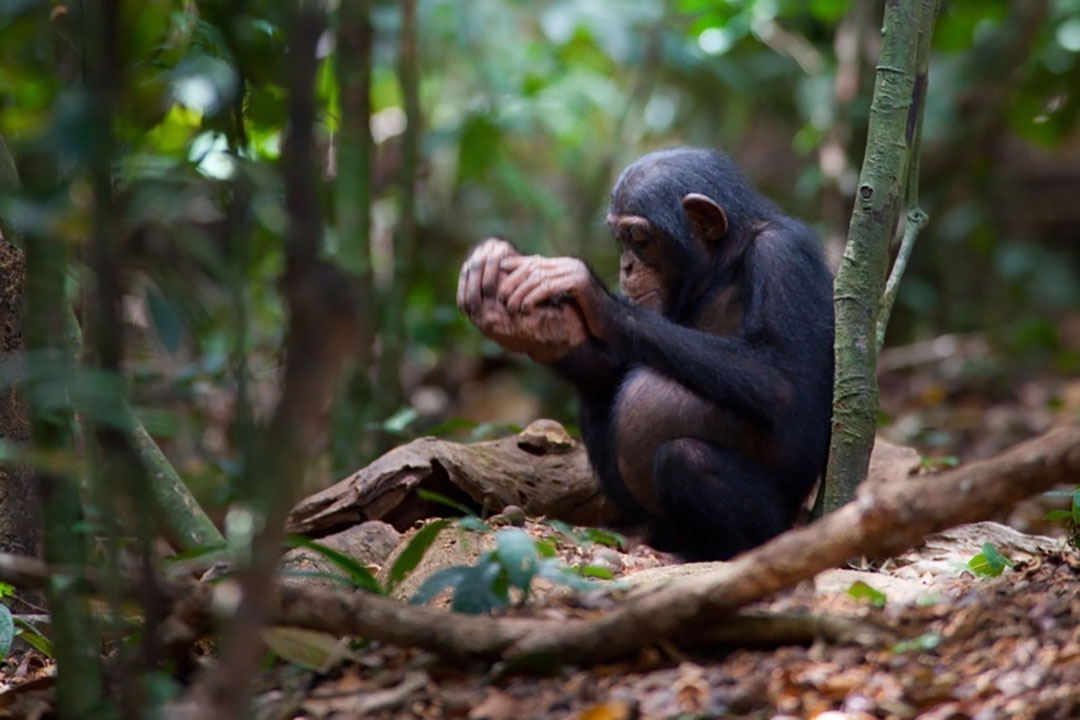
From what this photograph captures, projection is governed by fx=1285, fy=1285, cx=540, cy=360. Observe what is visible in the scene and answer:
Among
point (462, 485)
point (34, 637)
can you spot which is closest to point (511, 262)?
point (462, 485)

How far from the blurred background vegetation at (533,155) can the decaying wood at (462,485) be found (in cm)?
43

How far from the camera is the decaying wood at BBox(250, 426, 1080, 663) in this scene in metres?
2.75

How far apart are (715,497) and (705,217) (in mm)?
1141

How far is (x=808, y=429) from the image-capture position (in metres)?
4.68

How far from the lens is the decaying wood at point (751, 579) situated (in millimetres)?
2750

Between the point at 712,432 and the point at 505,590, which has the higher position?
the point at 712,432

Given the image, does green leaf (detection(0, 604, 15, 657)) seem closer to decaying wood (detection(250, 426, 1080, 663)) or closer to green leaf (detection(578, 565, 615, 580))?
decaying wood (detection(250, 426, 1080, 663))

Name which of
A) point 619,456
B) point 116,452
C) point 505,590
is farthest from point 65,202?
point 619,456

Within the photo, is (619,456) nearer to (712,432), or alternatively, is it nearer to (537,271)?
(712,432)

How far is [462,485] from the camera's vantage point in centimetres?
496

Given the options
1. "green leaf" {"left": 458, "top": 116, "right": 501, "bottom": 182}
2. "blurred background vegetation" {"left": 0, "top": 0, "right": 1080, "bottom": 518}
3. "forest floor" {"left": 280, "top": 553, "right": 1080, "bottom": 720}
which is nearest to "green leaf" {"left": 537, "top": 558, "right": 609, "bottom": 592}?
"forest floor" {"left": 280, "top": 553, "right": 1080, "bottom": 720}

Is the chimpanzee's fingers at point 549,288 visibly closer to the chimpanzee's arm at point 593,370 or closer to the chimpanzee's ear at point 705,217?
the chimpanzee's arm at point 593,370

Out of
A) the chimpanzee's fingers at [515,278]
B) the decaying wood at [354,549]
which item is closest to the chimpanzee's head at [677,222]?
the chimpanzee's fingers at [515,278]

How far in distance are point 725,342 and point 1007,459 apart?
1831 millimetres
